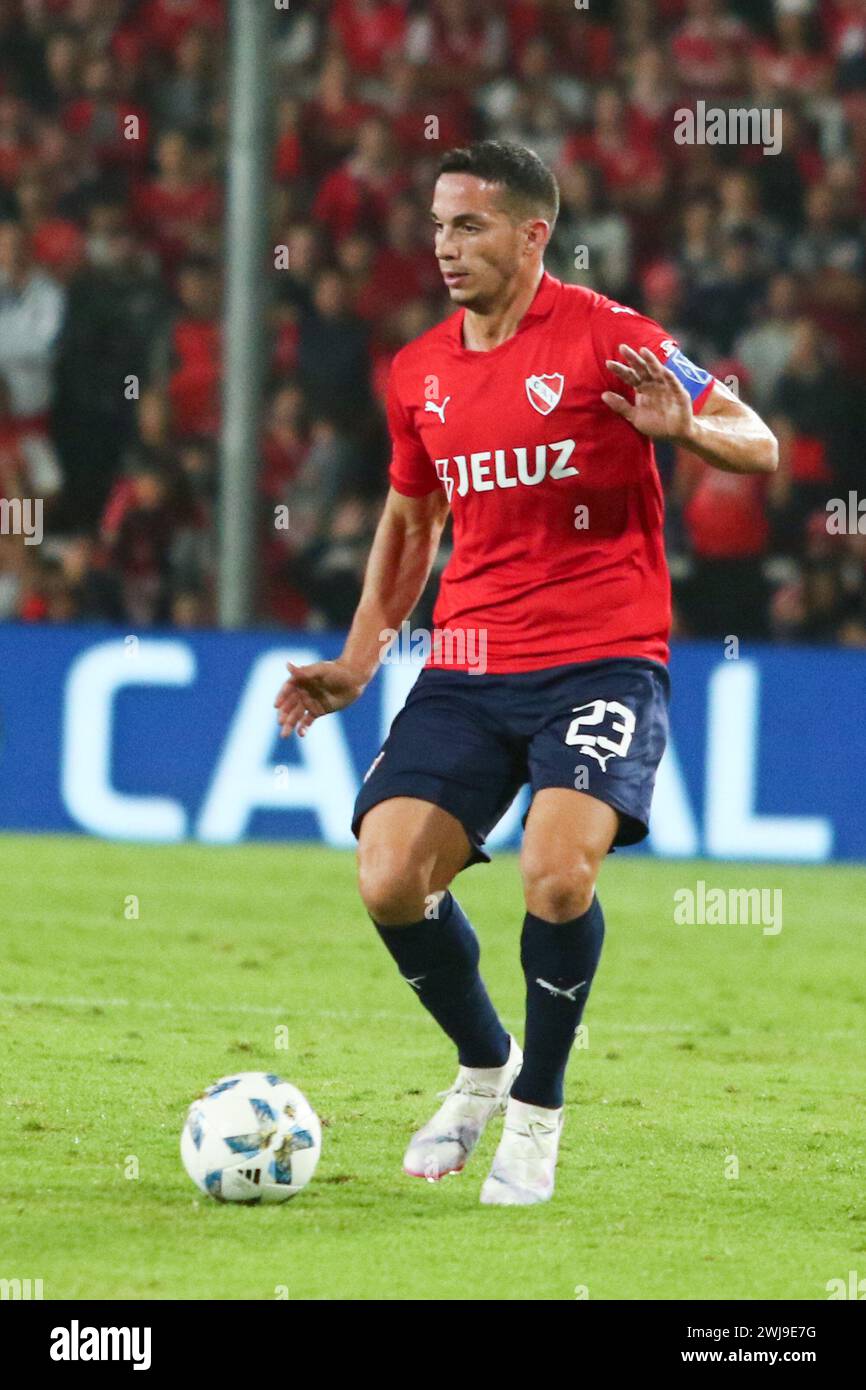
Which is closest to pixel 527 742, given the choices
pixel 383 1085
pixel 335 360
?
pixel 383 1085

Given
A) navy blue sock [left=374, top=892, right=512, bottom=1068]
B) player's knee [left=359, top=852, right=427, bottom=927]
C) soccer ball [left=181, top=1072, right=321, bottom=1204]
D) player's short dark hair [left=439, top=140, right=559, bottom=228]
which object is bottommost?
soccer ball [left=181, top=1072, right=321, bottom=1204]

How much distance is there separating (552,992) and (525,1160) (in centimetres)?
36

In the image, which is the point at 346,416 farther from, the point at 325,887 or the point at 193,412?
the point at 325,887

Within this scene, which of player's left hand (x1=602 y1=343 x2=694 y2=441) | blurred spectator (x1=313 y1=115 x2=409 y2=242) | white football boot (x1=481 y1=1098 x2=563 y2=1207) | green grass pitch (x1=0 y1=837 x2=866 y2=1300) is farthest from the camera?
blurred spectator (x1=313 y1=115 x2=409 y2=242)

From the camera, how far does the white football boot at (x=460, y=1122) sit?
17.1ft

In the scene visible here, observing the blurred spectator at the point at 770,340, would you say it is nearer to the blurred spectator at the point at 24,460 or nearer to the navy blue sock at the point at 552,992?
the blurred spectator at the point at 24,460

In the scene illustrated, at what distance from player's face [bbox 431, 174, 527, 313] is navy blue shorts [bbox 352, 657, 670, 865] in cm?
90

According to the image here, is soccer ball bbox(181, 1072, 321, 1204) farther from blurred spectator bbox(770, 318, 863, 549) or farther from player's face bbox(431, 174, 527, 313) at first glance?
blurred spectator bbox(770, 318, 863, 549)

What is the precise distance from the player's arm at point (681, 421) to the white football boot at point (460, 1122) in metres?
1.47

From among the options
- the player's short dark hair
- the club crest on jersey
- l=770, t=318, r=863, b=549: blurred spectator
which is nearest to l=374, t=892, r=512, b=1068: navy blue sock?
the club crest on jersey

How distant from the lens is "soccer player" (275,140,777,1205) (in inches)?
197

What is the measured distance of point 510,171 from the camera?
5.23 meters

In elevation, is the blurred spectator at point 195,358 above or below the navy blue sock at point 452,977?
above

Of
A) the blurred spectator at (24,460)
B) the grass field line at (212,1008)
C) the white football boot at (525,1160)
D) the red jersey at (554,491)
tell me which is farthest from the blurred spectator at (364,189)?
the white football boot at (525,1160)
